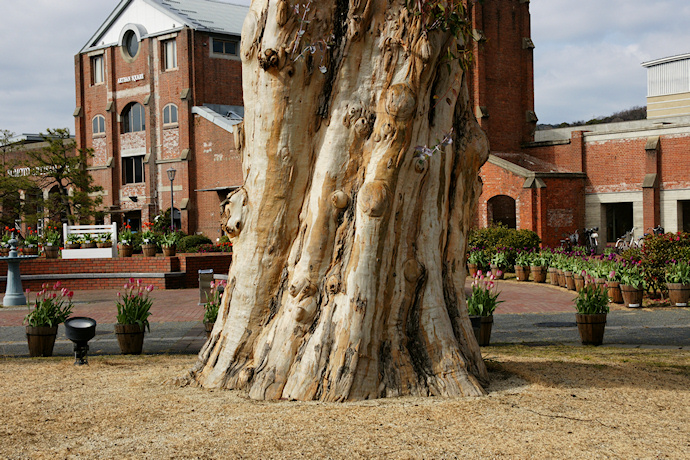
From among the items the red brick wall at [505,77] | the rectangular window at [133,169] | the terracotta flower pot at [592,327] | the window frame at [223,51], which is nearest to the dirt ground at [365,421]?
the terracotta flower pot at [592,327]

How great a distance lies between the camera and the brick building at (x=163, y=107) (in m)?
40.3

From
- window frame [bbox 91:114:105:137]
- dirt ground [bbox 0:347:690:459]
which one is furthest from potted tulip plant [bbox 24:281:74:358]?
window frame [bbox 91:114:105:137]

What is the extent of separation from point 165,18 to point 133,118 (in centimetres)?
670

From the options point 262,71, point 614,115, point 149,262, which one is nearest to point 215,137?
point 149,262

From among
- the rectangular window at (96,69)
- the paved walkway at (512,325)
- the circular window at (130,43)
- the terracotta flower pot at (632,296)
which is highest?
the circular window at (130,43)

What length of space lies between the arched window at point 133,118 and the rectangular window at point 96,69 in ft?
9.64

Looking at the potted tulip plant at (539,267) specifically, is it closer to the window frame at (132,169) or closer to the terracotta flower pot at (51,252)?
the terracotta flower pot at (51,252)

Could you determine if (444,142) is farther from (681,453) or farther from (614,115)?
(614,115)

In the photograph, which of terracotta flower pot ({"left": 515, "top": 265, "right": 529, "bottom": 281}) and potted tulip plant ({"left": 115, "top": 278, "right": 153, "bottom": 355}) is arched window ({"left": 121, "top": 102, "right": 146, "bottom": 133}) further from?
potted tulip plant ({"left": 115, "top": 278, "right": 153, "bottom": 355})

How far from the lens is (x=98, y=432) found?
4.62m

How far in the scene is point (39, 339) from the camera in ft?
29.2

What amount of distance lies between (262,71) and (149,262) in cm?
1569

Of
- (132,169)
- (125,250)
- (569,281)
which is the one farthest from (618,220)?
(132,169)

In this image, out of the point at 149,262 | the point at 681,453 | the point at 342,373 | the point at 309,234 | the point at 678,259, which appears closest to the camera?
the point at 681,453
